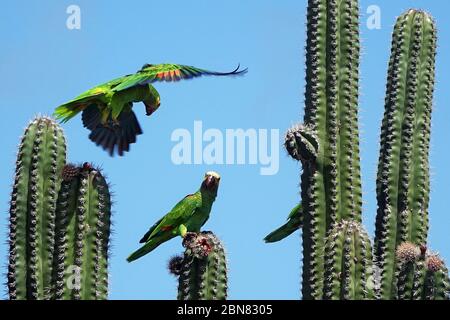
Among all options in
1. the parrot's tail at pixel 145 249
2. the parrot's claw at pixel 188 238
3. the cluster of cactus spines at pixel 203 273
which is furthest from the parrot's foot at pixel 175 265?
the parrot's tail at pixel 145 249

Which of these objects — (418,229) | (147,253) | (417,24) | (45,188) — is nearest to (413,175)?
(418,229)

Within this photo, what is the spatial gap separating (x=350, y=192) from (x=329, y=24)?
1.66 metres

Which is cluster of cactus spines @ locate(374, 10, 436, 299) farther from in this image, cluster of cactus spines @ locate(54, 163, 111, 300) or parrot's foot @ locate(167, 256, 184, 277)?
cluster of cactus spines @ locate(54, 163, 111, 300)

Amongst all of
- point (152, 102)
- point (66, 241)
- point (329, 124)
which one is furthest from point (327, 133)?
point (66, 241)

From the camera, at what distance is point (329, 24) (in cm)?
1395

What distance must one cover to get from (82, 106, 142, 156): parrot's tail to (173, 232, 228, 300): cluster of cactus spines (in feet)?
10.2

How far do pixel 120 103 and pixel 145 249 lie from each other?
1.79 metres

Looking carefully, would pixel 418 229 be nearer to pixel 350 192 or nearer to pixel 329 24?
pixel 350 192

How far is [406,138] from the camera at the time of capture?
14.1 metres

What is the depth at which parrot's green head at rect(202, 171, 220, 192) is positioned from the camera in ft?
45.3

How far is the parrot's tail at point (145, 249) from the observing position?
545 inches

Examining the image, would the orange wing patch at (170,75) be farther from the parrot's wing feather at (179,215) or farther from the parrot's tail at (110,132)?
the parrot's wing feather at (179,215)

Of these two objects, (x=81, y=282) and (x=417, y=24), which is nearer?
(x=81, y=282)

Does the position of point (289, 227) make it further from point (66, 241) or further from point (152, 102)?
point (66, 241)
